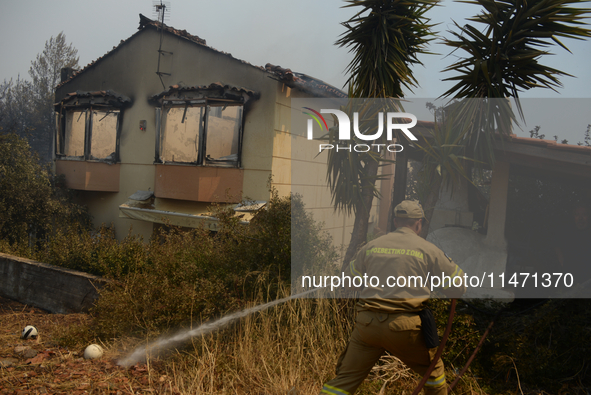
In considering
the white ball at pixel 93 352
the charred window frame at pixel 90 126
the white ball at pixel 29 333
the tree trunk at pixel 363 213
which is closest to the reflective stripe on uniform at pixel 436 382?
the tree trunk at pixel 363 213

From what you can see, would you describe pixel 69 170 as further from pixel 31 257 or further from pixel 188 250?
pixel 188 250

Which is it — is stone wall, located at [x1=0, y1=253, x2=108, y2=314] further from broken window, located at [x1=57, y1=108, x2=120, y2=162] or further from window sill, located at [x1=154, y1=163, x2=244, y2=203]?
broken window, located at [x1=57, y1=108, x2=120, y2=162]

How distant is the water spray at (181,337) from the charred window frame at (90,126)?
9.00 m

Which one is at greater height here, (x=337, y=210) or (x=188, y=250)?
(x=337, y=210)

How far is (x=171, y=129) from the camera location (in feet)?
38.5

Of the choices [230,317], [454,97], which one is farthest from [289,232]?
[454,97]

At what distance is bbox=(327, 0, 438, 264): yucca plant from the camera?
16.2 ft

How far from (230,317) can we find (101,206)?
378 inches

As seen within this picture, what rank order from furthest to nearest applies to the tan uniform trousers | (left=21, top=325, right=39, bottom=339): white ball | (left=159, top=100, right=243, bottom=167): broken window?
(left=159, top=100, right=243, bottom=167): broken window, (left=21, top=325, right=39, bottom=339): white ball, the tan uniform trousers

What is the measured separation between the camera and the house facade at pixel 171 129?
10.3 metres

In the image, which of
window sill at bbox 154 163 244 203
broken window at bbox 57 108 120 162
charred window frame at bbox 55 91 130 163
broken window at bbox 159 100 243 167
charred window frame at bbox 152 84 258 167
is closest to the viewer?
window sill at bbox 154 163 244 203

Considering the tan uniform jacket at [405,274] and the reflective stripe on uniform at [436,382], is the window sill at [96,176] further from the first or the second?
the reflective stripe on uniform at [436,382]

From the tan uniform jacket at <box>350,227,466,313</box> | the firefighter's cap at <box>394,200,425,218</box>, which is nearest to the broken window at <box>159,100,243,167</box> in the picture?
the firefighter's cap at <box>394,200,425,218</box>

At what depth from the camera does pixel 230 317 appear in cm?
540
